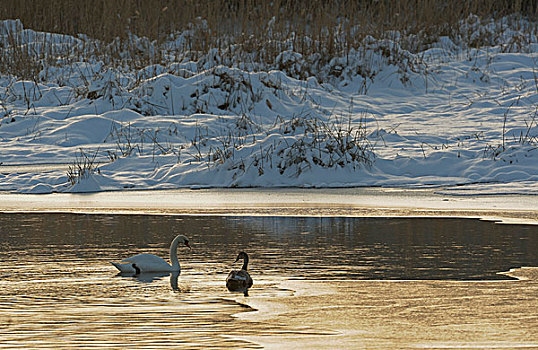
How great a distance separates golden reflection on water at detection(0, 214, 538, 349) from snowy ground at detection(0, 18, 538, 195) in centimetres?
338

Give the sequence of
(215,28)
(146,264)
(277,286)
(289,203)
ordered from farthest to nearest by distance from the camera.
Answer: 1. (215,28)
2. (289,203)
3. (146,264)
4. (277,286)

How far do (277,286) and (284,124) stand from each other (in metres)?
8.40

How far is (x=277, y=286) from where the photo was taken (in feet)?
21.2

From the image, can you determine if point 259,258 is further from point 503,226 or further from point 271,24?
point 271,24

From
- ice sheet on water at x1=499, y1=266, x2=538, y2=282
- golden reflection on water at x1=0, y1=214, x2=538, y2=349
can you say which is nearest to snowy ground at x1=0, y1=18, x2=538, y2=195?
golden reflection on water at x1=0, y1=214, x2=538, y2=349

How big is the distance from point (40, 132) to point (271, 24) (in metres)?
7.40

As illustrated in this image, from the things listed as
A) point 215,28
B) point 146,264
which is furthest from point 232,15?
point 146,264

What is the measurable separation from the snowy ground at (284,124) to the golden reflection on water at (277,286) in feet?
11.1

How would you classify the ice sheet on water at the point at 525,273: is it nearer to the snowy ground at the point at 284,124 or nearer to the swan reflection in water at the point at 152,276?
the swan reflection in water at the point at 152,276

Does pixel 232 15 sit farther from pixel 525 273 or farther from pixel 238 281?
pixel 238 281

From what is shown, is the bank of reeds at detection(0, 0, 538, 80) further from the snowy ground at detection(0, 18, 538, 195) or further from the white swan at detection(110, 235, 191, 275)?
the white swan at detection(110, 235, 191, 275)

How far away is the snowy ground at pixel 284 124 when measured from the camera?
1302cm

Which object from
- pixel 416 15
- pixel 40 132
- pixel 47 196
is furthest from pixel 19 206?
pixel 416 15

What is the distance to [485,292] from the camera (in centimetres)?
621
